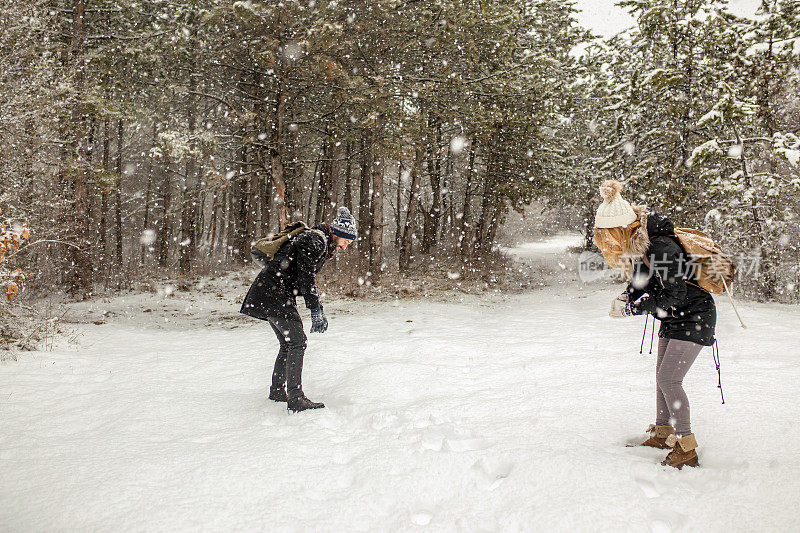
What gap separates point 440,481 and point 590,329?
655 cm

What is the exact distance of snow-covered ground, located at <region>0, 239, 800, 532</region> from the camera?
3.07 m

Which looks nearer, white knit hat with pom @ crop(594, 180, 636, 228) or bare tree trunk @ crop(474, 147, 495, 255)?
white knit hat with pom @ crop(594, 180, 636, 228)

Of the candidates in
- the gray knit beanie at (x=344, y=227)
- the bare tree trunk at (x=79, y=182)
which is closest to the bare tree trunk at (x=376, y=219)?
the bare tree trunk at (x=79, y=182)

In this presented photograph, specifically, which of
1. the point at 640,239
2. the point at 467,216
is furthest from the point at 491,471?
the point at 467,216

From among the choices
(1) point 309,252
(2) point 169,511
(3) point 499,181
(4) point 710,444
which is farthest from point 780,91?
(2) point 169,511

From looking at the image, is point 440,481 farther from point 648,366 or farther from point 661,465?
point 648,366

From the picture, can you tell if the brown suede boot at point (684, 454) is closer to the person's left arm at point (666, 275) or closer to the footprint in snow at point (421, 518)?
the person's left arm at point (666, 275)

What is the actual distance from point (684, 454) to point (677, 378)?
21.8 inches

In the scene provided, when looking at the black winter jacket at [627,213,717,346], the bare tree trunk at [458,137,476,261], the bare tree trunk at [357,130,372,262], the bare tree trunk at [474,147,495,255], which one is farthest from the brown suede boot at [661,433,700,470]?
the bare tree trunk at [458,137,476,261]

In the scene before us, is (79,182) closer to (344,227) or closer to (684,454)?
(344,227)

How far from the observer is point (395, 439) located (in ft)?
14.1

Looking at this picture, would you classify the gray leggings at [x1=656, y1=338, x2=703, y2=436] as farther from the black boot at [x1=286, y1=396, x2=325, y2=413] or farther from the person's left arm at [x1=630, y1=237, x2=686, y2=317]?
the black boot at [x1=286, y1=396, x2=325, y2=413]

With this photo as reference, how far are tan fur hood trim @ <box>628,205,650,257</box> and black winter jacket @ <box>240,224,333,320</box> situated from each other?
9.50ft

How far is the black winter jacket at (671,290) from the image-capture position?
11.3 ft
